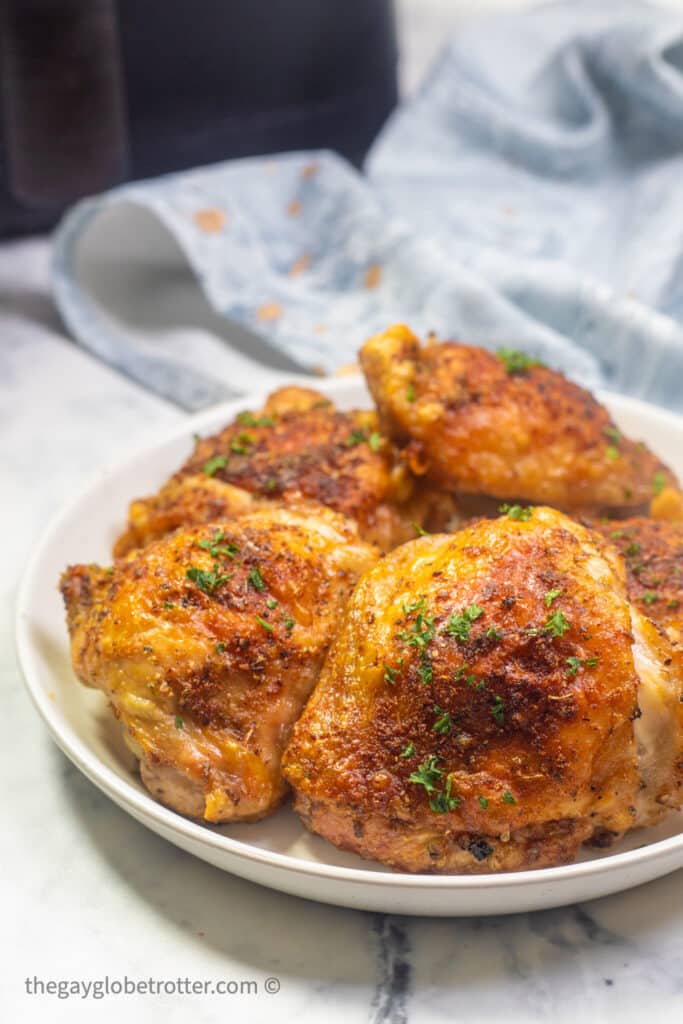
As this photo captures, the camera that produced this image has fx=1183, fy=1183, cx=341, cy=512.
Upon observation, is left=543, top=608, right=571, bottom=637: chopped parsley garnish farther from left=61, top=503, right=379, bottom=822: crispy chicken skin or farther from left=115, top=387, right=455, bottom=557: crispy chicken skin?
left=115, top=387, right=455, bottom=557: crispy chicken skin

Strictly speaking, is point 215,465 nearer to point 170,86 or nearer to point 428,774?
point 428,774

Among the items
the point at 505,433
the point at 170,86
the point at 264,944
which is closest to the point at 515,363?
the point at 505,433

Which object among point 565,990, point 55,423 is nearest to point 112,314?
point 55,423

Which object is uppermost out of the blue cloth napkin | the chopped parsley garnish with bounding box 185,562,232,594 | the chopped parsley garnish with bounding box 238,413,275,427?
the chopped parsley garnish with bounding box 185,562,232,594

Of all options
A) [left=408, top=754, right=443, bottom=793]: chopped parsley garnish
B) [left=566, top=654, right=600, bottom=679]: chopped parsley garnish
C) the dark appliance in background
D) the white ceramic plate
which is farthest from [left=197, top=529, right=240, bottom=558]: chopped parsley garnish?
the dark appliance in background

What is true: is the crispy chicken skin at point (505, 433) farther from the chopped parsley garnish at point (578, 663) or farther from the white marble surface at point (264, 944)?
the white marble surface at point (264, 944)

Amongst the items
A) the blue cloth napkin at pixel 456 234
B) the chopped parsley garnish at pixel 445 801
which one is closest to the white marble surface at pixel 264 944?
the chopped parsley garnish at pixel 445 801
